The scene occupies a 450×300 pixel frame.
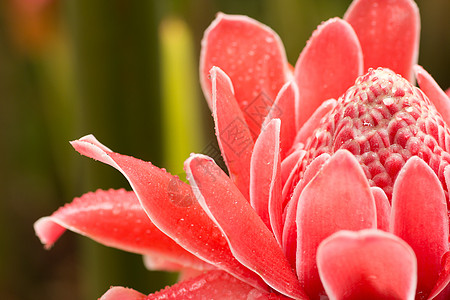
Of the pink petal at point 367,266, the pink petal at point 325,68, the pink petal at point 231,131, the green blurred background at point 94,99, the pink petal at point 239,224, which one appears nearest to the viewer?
the pink petal at point 367,266

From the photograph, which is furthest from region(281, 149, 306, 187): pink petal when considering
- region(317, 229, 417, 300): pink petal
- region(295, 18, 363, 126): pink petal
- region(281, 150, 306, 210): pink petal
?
region(317, 229, 417, 300): pink petal

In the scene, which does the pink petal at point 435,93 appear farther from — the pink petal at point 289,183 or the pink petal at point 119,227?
the pink petal at point 119,227

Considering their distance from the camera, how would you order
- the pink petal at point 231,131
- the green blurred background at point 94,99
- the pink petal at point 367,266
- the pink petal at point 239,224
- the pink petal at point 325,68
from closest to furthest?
1. the pink petal at point 367,266
2. the pink petal at point 239,224
3. the pink petal at point 231,131
4. the pink petal at point 325,68
5. the green blurred background at point 94,99

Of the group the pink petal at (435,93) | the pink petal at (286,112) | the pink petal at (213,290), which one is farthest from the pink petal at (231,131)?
the pink petal at (435,93)

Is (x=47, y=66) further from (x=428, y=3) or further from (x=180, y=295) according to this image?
(x=180, y=295)

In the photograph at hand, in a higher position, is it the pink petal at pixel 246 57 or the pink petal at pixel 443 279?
the pink petal at pixel 246 57

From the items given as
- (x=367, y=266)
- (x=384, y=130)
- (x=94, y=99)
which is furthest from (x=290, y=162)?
(x=94, y=99)

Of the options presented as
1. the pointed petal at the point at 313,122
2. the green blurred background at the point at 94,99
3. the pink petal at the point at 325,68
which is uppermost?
the pink petal at the point at 325,68

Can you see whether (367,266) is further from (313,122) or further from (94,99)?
(94,99)

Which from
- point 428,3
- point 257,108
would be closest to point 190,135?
point 257,108
